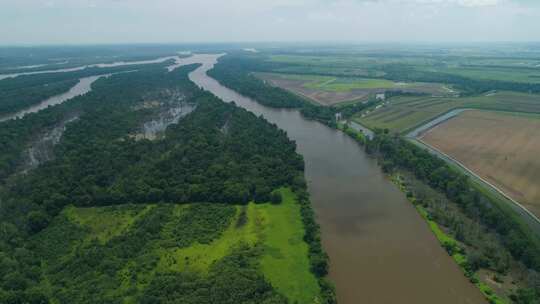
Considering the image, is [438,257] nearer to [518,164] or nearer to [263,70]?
[518,164]

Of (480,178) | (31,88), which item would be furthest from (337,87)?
(31,88)

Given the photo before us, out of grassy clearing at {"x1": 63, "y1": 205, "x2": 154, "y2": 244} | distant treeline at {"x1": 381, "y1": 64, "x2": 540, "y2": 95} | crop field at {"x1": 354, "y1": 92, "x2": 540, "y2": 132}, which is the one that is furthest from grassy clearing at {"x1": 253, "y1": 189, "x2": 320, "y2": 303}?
distant treeline at {"x1": 381, "y1": 64, "x2": 540, "y2": 95}

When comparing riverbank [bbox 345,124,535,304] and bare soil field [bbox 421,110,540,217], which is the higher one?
bare soil field [bbox 421,110,540,217]

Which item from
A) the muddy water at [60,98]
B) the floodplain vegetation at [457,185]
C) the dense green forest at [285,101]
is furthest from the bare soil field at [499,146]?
the muddy water at [60,98]

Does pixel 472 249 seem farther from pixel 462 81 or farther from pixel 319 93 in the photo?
pixel 462 81

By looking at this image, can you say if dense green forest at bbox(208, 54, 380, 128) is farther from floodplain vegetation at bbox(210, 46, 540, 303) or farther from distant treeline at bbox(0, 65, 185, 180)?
distant treeline at bbox(0, 65, 185, 180)

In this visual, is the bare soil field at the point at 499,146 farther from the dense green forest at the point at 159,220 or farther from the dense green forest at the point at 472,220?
the dense green forest at the point at 159,220
